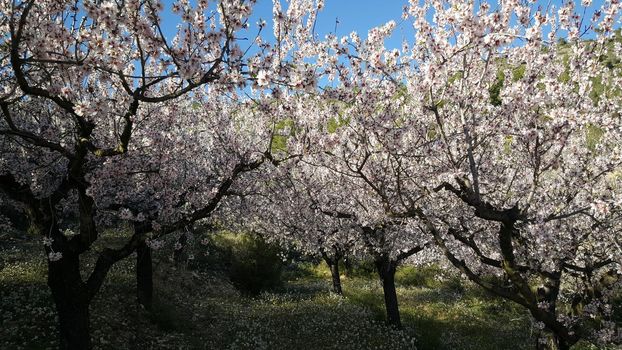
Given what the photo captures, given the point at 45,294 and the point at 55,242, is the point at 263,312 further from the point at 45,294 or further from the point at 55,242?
the point at 55,242

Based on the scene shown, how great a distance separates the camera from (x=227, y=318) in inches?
742

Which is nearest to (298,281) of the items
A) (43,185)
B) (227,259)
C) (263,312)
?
(227,259)

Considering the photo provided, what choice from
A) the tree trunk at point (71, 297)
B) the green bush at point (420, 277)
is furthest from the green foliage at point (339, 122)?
the green bush at point (420, 277)

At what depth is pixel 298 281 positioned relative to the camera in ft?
119

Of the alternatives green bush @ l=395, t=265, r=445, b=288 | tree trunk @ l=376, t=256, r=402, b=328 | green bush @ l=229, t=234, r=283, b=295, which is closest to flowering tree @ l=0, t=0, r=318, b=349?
Result: tree trunk @ l=376, t=256, r=402, b=328

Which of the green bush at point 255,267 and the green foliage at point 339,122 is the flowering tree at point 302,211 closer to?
the green foliage at point 339,122

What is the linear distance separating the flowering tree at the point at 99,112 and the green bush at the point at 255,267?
39.9ft

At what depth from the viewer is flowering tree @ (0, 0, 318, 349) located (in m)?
6.14

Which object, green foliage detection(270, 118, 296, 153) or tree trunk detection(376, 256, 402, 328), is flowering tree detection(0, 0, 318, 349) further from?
tree trunk detection(376, 256, 402, 328)

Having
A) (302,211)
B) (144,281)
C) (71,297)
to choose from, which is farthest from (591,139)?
(71,297)

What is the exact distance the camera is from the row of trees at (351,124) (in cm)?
650

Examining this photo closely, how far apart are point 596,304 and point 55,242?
13.5 metres

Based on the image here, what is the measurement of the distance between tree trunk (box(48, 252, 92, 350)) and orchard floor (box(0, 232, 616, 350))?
307 centimetres

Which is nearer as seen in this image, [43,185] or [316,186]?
[43,185]
